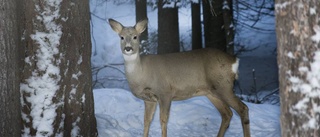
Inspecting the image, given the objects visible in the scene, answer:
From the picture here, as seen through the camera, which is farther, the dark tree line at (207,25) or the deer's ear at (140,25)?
the dark tree line at (207,25)

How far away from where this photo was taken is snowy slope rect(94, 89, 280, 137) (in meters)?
8.56

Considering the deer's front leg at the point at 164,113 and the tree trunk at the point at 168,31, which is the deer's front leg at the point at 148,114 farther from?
the tree trunk at the point at 168,31

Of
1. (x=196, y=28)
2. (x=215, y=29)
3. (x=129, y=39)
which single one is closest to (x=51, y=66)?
(x=129, y=39)

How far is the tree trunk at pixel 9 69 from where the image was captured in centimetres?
593

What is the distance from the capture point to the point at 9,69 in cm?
598

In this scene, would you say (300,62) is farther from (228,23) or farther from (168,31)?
(168,31)

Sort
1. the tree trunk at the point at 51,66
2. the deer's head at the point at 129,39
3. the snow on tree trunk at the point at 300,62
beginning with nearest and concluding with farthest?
1. the snow on tree trunk at the point at 300,62
2. the tree trunk at the point at 51,66
3. the deer's head at the point at 129,39

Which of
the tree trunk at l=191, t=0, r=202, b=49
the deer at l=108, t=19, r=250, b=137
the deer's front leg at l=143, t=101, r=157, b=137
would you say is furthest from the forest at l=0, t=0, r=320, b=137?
the tree trunk at l=191, t=0, r=202, b=49

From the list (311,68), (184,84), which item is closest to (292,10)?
(311,68)

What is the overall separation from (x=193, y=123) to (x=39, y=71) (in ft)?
10.5

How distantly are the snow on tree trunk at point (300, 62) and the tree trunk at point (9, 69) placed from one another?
2.70 m

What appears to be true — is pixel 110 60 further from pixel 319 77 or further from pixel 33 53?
pixel 319 77

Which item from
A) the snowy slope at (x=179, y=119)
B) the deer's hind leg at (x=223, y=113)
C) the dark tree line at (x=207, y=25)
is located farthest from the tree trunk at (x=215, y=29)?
the deer's hind leg at (x=223, y=113)

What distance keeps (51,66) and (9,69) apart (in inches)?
27.7
